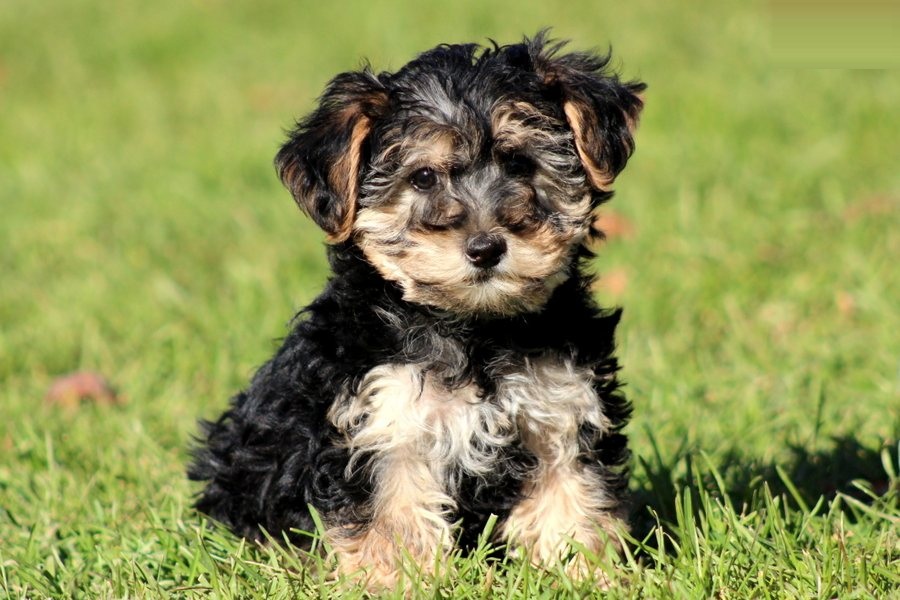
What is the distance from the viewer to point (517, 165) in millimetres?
4340

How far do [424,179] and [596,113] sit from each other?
67cm

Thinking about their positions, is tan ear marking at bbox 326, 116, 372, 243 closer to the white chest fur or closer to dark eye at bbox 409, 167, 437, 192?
dark eye at bbox 409, 167, 437, 192

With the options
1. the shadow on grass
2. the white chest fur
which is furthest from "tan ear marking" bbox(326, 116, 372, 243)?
the shadow on grass

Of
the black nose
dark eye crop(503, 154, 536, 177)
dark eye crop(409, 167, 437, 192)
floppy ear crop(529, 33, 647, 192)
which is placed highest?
floppy ear crop(529, 33, 647, 192)

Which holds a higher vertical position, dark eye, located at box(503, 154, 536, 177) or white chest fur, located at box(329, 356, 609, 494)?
dark eye, located at box(503, 154, 536, 177)

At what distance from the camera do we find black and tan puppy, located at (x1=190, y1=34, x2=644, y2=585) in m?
4.18

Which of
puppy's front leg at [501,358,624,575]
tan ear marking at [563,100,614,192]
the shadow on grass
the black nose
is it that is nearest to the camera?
the black nose

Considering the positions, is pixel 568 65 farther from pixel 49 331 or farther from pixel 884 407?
pixel 49 331

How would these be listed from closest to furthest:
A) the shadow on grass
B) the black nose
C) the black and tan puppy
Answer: the black nose → the black and tan puppy → the shadow on grass

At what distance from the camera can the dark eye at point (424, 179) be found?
430 cm

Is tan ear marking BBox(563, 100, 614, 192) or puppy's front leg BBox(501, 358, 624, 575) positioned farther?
tan ear marking BBox(563, 100, 614, 192)

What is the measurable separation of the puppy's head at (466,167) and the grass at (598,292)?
1007 millimetres

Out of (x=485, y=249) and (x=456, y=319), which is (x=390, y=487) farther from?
(x=485, y=249)

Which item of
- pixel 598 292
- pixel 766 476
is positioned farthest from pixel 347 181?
pixel 598 292
